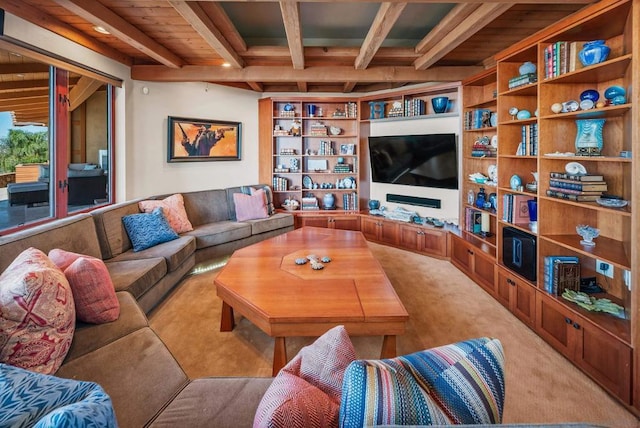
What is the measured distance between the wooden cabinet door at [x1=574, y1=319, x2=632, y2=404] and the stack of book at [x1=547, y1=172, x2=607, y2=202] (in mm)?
820

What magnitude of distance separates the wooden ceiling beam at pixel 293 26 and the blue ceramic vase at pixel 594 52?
200cm

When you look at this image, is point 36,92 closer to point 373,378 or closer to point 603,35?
point 373,378

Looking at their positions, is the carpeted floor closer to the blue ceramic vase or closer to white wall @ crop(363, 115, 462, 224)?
white wall @ crop(363, 115, 462, 224)

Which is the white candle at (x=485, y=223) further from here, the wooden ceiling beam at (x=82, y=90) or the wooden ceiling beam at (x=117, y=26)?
the wooden ceiling beam at (x=82, y=90)

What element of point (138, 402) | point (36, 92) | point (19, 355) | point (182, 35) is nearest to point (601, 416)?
point (138, 402)

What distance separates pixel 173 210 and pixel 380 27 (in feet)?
10.1

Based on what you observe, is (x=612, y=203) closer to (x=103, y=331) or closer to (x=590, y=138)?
(x=590, y=138)

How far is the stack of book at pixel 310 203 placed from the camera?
5.71 metres

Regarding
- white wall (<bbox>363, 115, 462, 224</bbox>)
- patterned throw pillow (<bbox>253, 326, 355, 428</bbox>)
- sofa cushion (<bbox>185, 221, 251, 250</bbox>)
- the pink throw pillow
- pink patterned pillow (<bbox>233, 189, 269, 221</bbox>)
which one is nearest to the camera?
patterned throw pillow (<bbox>253, 326, 355, 428</bbox>)

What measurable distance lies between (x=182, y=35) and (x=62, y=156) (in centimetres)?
171

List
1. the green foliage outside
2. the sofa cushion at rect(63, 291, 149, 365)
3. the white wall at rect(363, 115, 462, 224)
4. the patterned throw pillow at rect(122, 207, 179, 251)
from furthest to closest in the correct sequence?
the white wall at rect(363, 115, 462, 224) → the patterned throw pillow at rect(122, 207, 179, 251) → the green foliage outside → the sofa cushion at rect(63, 291, 149, 365)

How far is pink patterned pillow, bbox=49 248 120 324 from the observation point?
5.78 feet

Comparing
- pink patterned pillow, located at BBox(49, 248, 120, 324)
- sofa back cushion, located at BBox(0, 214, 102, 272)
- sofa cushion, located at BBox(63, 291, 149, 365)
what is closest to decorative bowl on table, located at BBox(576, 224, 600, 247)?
sofa cushion, located at BBox(63, 291, 149, 365)

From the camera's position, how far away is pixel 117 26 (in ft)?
9.66
